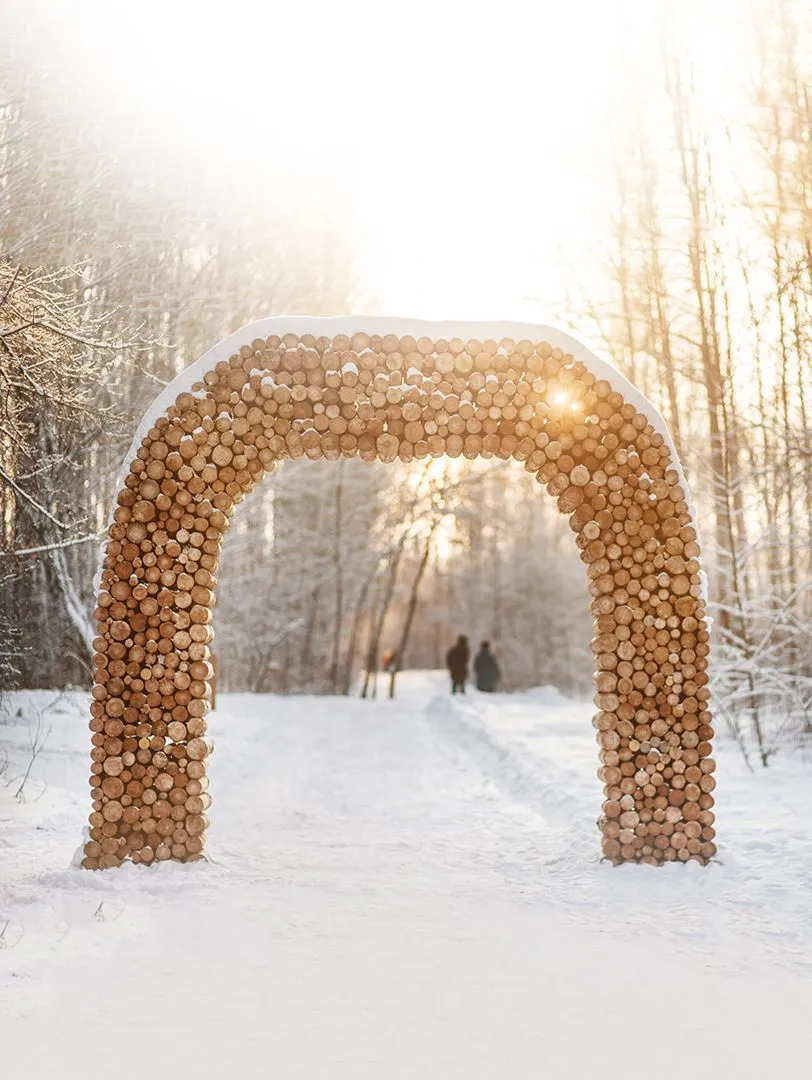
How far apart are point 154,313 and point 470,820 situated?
9415 mm

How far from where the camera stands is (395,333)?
22.4 ft

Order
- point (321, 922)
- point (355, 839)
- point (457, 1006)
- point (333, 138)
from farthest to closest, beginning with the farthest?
point (333, 138), point (355, 839), point (321, 922), point (457, 1006)

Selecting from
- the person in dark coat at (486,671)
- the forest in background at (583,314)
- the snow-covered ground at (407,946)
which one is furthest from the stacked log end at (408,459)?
the person in dark coat at (486,671)

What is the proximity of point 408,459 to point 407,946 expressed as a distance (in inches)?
133

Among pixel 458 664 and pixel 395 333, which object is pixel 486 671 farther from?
pixel 395 333

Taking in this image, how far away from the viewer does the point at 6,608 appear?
10.8m

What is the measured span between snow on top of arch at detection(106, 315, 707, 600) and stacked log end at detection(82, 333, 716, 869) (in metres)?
0.06

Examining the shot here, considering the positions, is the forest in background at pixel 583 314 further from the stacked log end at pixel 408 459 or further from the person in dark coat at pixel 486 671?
the person in dark coat at pixel 486 671

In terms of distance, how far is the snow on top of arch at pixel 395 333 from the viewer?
6742 millimetres

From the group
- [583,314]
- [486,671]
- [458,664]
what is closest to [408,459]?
[583,314]

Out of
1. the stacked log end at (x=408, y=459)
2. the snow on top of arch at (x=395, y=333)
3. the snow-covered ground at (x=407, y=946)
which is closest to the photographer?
the snow-covered ground at (x=407, y=946)

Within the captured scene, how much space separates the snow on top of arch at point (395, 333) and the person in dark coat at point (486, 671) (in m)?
18.6

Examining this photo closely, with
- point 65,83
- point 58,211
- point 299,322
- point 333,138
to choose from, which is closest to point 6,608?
point 58,211

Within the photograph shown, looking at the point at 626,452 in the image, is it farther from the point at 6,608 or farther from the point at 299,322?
the point at 6,608
